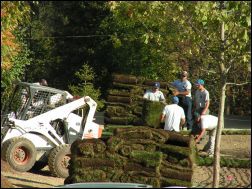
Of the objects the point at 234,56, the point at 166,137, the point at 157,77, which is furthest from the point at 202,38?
the point at 157,77

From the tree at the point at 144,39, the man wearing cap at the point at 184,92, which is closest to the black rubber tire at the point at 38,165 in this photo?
the tree at the point at 144,39

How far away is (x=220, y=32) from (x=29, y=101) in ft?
20.4

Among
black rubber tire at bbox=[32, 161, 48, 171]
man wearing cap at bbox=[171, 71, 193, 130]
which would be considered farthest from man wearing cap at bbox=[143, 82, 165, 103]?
black rubber tire at bbox=[32, 161, 48, 171]

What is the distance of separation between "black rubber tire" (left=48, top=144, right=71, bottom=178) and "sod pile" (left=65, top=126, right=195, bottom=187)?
3.35m

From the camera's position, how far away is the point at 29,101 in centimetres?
2011

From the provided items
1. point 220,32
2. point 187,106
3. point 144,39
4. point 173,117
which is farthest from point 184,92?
point 220,32

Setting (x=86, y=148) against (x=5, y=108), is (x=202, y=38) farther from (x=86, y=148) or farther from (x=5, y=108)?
(x=5, y=108)

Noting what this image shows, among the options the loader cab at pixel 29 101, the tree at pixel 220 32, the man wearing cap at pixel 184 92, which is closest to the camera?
the tree at pixel 220 32

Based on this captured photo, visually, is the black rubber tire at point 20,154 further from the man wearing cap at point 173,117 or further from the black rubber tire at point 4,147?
the man wearing cap at point 173,117

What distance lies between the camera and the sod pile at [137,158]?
50.7 ft

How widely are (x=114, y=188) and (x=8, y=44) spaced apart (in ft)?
23.4

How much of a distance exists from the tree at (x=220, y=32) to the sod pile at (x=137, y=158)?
2.53 ft

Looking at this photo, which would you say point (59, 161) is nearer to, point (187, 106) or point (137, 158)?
point (137, 158)

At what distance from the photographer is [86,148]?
620 inches
